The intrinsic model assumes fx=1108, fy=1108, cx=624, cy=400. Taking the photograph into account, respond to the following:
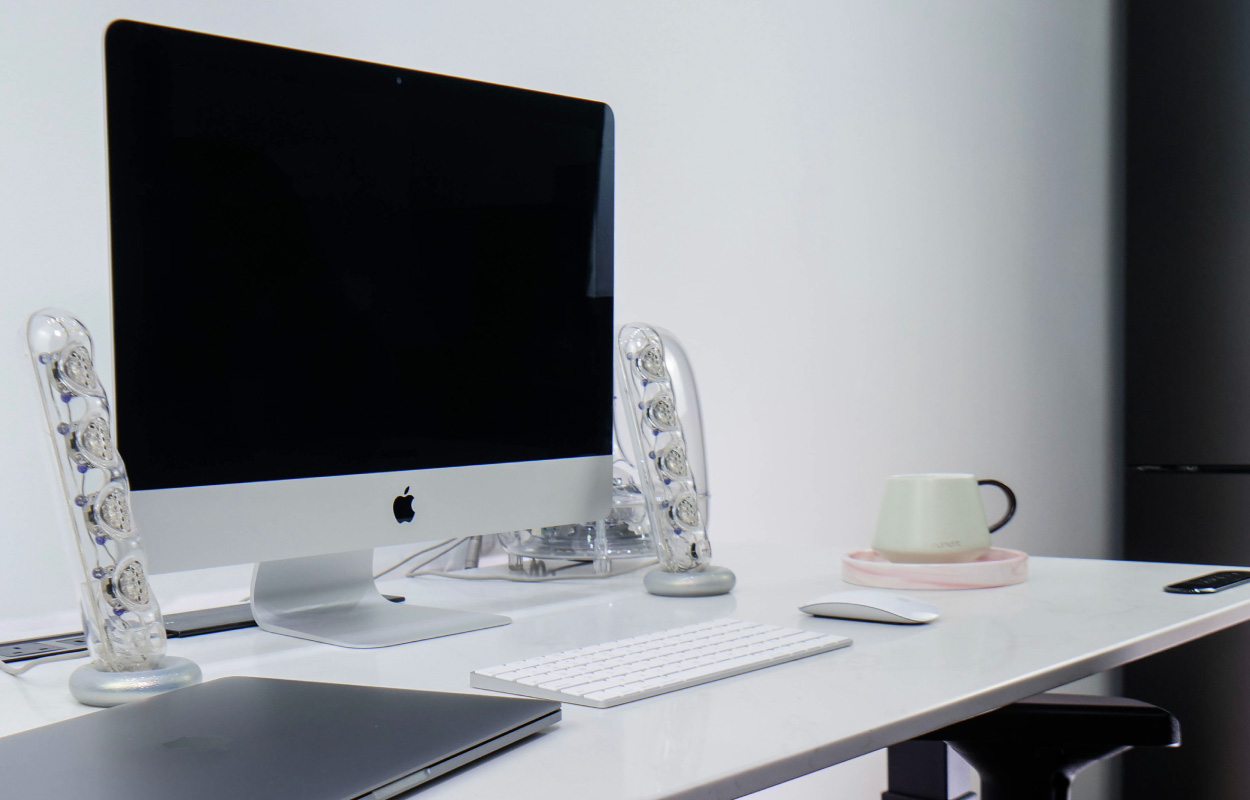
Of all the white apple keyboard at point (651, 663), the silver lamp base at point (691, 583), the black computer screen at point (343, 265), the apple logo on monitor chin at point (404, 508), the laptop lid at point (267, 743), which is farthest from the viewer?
the silver lamp base at point (691, 583)

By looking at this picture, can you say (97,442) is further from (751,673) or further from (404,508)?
(751,673)

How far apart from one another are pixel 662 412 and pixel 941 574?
339 millimetres

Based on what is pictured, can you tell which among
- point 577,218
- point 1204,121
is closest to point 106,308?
point 577,218

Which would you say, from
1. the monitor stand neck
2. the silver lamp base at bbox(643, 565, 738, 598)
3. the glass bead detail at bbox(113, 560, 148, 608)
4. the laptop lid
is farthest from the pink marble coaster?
the glass bead detail at bbox(113, 560, 148, 608)

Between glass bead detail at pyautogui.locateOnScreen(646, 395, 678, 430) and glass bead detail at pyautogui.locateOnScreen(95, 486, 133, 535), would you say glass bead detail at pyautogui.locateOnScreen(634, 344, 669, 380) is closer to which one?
glass bead detail at pyautogui.locateOnScreen(646, 395, 678, 430)

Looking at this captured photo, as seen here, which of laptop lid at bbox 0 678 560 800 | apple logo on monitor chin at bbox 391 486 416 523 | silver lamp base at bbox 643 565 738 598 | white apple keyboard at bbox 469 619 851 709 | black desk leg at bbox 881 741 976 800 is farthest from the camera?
black desk leg at bbox 881 741 976 800

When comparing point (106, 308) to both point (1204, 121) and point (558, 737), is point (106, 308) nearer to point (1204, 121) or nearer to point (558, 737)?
point (558, 737)

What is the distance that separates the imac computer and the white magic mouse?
0.97 feet

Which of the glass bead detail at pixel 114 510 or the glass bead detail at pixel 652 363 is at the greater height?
the glass bead detail at pixel 652 363

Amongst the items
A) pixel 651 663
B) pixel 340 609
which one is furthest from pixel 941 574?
pixel 340 609

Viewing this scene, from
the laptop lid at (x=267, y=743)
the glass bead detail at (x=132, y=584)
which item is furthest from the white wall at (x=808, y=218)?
the laptop lid at (x=267, y=743)

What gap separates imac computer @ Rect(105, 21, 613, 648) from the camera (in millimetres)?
871

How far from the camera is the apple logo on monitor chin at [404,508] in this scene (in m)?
1.03

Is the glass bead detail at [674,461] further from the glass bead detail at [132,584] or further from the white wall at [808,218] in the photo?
the glass bead detail at [132,584]
